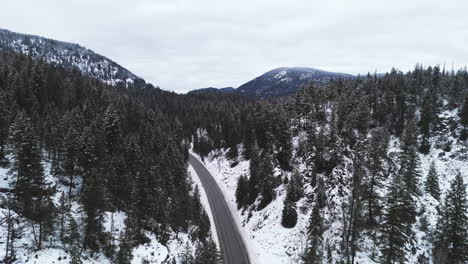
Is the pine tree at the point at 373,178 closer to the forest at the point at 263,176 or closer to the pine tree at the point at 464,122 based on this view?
the forest at the point at 263,176

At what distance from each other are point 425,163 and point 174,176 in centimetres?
7502

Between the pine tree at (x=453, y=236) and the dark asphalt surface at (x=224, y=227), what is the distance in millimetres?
35394

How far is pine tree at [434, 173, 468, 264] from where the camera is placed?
39188mm

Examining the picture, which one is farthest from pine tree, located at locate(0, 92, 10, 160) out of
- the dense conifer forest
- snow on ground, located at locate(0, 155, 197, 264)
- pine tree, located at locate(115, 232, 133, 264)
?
pine tree, located at locate(115, 232, 133, 264)

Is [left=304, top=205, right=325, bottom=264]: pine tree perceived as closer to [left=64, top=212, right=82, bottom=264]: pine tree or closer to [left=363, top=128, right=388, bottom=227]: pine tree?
[left=363, top=128, right=388, bottom=227]: pine tree

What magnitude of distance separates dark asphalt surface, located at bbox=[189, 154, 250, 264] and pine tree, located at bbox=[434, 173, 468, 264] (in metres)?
35.4

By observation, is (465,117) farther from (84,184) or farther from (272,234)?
(84,184)

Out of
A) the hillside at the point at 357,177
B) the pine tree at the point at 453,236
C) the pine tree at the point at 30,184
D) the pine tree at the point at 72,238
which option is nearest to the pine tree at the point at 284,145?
the hillside at the point at 357,177

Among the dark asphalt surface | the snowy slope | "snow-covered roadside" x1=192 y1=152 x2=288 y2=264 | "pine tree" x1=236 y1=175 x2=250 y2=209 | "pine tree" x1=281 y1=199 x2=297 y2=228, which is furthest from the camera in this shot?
"pine tree" x1=236 y1=175 x2=250 y2=209

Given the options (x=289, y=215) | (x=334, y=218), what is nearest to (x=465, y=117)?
(x=334, y=218)

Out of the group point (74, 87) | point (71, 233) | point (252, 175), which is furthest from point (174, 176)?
point (74, 87)

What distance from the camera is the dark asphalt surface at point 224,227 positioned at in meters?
50.7

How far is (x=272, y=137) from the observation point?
7750 centimetres

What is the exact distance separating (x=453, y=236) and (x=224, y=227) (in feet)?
154
